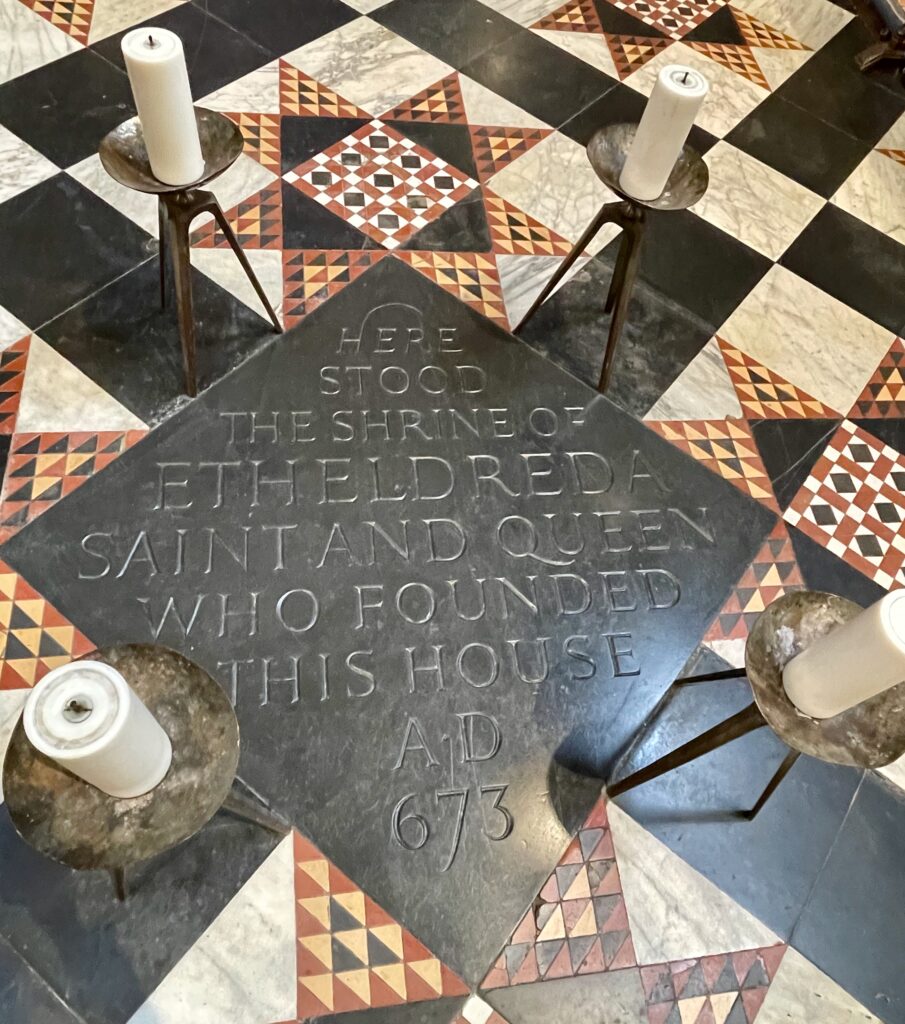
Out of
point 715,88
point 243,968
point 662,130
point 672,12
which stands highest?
point 662,130

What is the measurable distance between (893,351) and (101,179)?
2.30 meters

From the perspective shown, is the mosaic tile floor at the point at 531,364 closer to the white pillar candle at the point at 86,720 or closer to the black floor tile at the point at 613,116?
the black floor tile at the point at 613,116

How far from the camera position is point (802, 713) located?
1.18 meters

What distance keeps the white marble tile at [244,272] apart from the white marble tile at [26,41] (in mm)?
937

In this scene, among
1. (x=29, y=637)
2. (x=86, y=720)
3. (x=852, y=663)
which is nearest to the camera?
(x=86, y=720)

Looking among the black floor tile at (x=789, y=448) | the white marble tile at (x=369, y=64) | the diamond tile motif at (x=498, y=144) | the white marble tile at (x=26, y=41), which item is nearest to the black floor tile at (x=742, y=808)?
the black floor tile at (x=789, y=448)

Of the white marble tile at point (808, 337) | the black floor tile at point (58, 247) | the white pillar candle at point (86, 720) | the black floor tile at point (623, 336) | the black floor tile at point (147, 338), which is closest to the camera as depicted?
the white pillar candle at point (86, 720)

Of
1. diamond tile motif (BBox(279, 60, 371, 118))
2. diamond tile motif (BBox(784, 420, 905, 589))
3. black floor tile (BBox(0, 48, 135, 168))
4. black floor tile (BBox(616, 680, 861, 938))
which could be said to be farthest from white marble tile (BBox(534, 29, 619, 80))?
black floor tile (BBox(616, 680, 861, 938))

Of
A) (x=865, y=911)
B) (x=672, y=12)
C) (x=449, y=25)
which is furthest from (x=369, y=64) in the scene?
(x=865, y=911)

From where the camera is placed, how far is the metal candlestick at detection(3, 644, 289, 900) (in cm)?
104

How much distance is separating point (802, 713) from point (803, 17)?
3207mm

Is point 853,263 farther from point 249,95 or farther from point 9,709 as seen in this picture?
point 9,709

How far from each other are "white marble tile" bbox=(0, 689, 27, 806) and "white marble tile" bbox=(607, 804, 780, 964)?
1150 mm

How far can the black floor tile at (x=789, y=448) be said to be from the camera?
6.78 feet
